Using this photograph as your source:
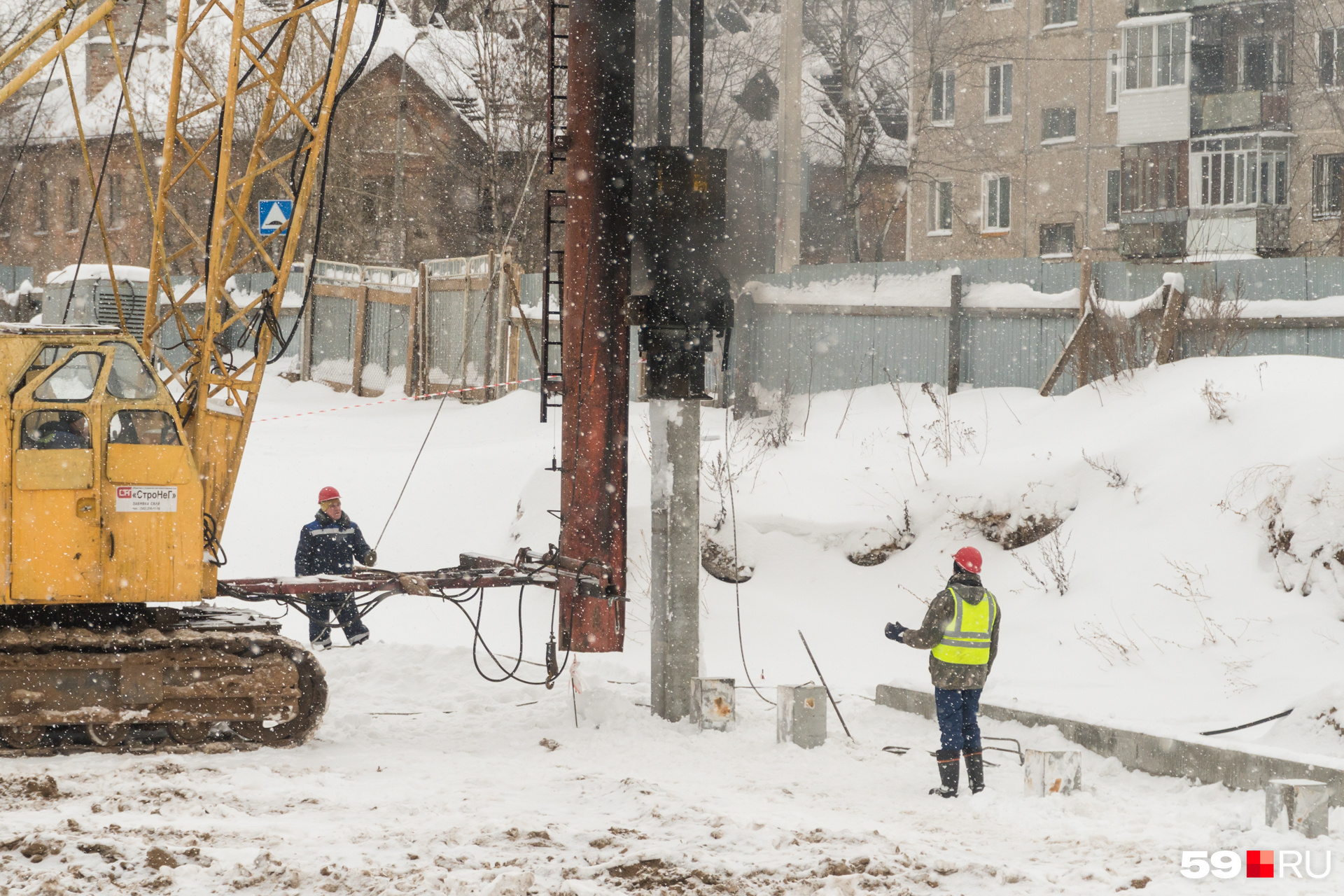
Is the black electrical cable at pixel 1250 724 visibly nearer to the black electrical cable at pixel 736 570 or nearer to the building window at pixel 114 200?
the black electrical cable at pixel 736 570

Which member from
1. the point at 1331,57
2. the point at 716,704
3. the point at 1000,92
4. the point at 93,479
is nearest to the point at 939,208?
the point at 1000,92

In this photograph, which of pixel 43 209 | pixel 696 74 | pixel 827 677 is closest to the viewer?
pixel 696 74

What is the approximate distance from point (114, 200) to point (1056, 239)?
1189 inches

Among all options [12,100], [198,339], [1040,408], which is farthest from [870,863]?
[12,100]

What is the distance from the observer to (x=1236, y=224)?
33.7 m

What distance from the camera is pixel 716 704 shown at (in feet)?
33.4

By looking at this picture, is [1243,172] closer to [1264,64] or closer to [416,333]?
[1264,64]

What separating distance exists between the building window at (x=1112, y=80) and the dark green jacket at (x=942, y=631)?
32.3m

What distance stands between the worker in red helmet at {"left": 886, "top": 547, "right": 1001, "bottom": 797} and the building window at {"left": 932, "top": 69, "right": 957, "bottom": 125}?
34556 millimetres

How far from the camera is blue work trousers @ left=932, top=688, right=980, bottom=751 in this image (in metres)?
8.65

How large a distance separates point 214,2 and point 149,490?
175 inches

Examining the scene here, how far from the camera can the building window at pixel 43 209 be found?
50.9 m

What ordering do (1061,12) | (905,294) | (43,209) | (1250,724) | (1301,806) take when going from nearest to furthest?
(1301,806)
(1250,724)
(905,294)
(1061,12)
(43,209)

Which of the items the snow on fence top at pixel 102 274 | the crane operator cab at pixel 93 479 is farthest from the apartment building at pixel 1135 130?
the crane operator cab at pixel 93 479
